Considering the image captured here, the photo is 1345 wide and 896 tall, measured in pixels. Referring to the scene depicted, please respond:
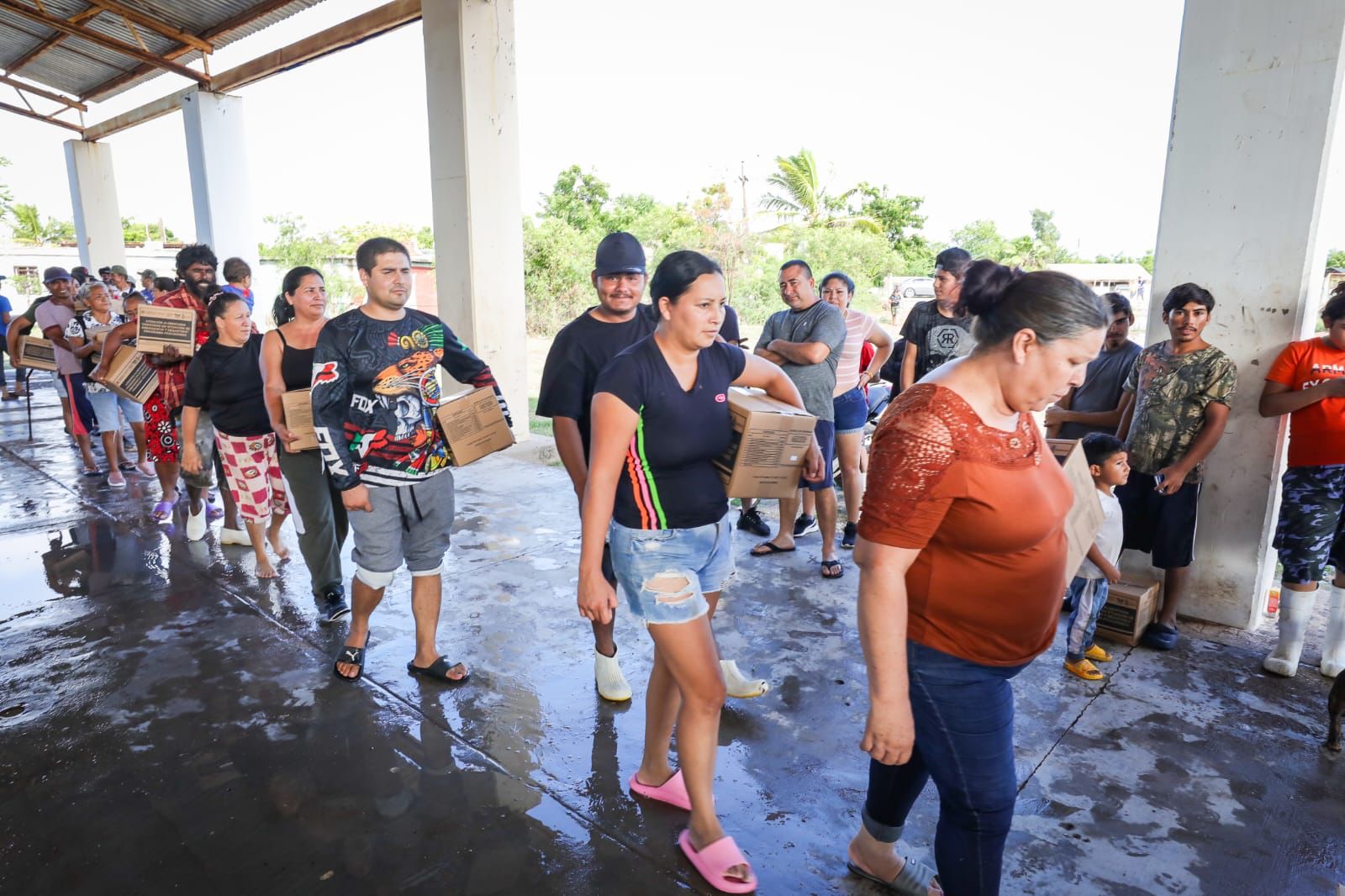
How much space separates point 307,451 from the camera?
13.1 feet

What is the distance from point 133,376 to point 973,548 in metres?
5.59

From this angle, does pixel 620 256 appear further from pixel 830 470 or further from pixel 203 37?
pixel 203 37

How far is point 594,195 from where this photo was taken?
877 inches

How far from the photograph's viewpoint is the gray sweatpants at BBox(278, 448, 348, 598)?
4027 millimetres

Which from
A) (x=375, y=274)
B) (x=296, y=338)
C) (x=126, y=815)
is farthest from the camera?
(x=296, y=338)

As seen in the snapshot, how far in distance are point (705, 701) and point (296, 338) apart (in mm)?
2835

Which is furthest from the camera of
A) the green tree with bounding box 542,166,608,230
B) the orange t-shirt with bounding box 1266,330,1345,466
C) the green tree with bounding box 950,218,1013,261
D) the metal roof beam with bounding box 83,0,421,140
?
the green tree with bounding box 950,218,1013,261

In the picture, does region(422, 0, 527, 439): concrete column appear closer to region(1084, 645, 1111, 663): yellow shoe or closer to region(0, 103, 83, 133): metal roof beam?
region(1084, 645, 1111, 663): yellow shoe

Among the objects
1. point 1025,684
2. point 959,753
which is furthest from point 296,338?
point 1025,684

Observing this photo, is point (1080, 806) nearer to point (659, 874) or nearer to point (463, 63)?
point (659, 874)

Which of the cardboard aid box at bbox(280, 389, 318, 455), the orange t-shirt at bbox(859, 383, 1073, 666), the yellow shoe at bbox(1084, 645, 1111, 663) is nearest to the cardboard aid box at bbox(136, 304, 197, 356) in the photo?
the cardboard aid box at bbox(280, 389, 318, 455)

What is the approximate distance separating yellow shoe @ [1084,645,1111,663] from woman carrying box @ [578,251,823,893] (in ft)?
7.16

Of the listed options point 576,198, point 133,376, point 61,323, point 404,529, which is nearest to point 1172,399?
point 404,529

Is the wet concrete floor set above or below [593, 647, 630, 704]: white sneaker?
below
